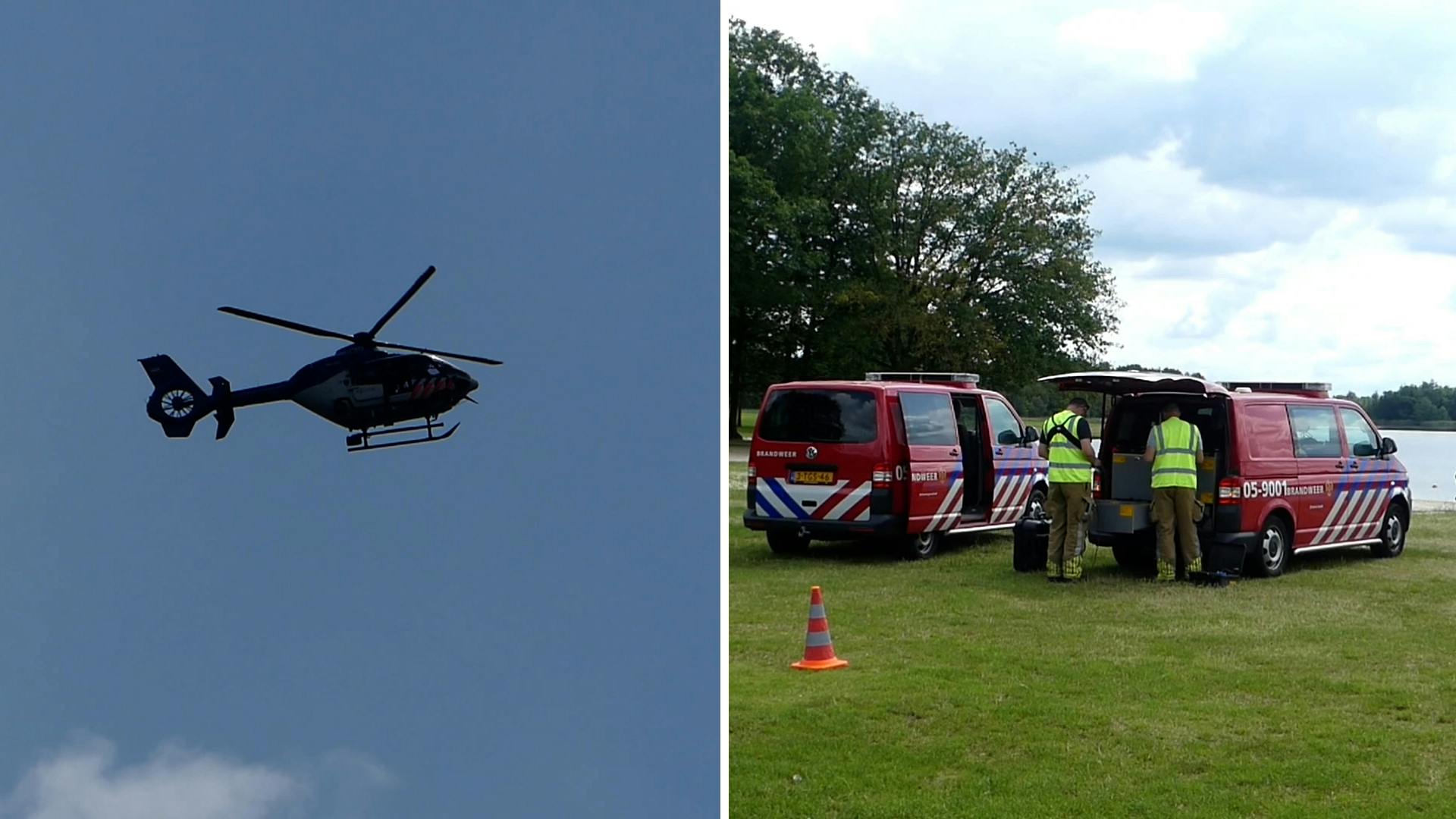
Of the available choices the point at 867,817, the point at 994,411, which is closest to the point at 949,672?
the point at 867,817

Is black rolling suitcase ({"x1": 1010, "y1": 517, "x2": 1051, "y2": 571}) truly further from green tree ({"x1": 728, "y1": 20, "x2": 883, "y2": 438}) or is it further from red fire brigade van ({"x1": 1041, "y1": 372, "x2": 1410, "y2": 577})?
green tree ({"x1": 728, "y1": 20, "x2": 883, "y2": 438})

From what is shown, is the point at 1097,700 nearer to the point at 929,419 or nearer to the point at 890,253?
the point at 929,419

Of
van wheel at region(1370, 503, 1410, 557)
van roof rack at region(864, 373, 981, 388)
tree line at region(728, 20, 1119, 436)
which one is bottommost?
van wheel at region(1370, 503, 1410, 557)

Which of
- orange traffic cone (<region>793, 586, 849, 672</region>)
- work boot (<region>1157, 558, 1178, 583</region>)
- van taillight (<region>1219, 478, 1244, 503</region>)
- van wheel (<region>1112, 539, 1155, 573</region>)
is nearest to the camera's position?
orange traffic cone (<region>793, 586, 849, 672</region>)

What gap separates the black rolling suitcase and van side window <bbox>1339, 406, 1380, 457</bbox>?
3.21 m

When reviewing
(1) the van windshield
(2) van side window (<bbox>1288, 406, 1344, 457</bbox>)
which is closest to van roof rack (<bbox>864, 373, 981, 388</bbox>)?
(1) the van windshield

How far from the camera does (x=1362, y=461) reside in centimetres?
1452

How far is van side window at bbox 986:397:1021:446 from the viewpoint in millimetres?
15914

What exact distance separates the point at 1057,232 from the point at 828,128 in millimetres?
8046

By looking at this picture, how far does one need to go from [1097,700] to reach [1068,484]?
5018 millimetres

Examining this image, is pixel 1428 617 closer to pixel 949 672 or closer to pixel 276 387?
pixel 949 672

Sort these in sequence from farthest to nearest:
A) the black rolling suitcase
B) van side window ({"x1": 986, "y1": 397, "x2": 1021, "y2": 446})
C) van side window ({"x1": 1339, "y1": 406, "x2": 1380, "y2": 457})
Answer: van side window ({"x1": 986, "y1": 397, "x2": 1021, "y2": 446})
van side window ({"x1": 1339, "y1": 406, "x2": 1380, "y2": 457})
the black rolling suitcase

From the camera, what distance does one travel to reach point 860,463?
1426 cm

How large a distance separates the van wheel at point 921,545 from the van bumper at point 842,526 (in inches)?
14.0
